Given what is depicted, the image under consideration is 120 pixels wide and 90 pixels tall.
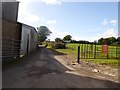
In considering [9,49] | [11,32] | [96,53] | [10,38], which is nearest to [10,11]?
[11,32]

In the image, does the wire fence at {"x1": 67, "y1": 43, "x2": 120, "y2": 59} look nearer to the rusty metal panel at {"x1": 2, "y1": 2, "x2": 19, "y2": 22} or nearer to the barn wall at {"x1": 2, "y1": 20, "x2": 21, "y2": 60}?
the barn wall at {"x1": 2, "y1": 20, "x2": 21, "y2": 60}

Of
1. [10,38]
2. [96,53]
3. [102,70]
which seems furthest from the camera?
[96,53]

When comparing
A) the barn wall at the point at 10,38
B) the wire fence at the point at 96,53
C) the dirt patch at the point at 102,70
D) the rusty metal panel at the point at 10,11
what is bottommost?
the dirt patch at the point at 102,70

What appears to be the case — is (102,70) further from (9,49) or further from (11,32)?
(11,32)

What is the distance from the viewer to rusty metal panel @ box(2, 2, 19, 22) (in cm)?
1813

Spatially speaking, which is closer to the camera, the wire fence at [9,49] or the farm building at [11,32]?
the wire fence at [9,49]

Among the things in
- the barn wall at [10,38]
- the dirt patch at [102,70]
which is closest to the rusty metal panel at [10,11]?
the barn wall at [10,38]

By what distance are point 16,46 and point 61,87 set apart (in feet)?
39.9

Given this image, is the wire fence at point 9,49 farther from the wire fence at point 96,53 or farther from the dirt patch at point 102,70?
the wire fence at point 96,53

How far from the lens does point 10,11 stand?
19672 mm

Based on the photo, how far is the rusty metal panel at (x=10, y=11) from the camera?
18.1 metres

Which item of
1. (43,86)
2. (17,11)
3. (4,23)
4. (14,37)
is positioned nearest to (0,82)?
(43,86)

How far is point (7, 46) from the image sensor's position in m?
17.3

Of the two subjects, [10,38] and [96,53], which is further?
[96,53]
